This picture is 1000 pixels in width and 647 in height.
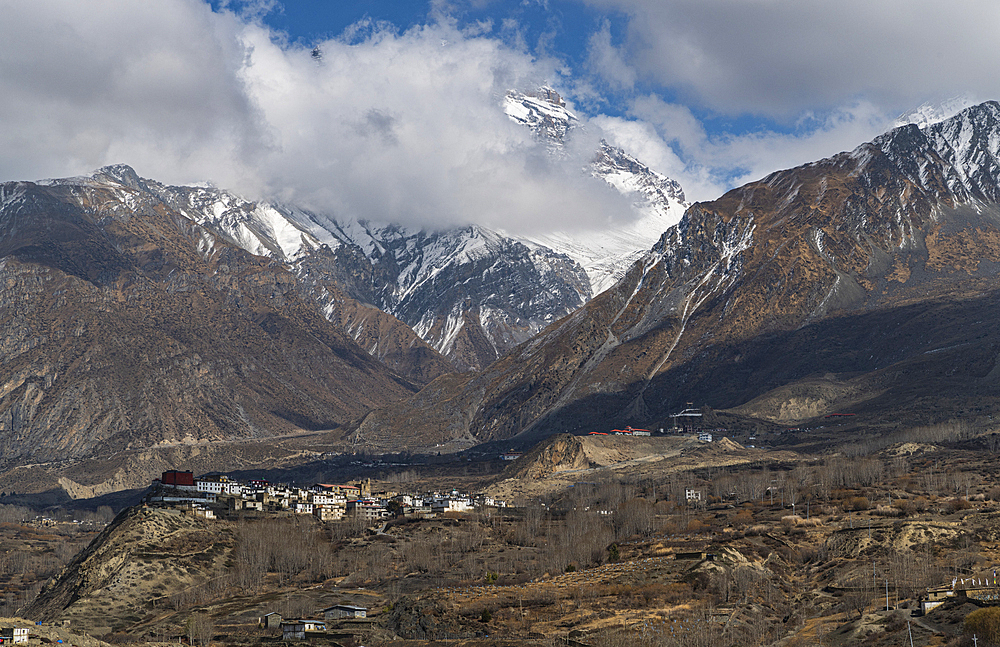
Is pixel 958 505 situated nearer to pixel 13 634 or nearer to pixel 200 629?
pixel 200 629

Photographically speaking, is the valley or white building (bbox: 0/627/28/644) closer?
white building (bbox: 0/627/28/644)

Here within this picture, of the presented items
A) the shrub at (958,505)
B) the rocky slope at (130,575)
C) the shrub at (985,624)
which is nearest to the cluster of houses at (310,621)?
the rocky slope at (130,575)

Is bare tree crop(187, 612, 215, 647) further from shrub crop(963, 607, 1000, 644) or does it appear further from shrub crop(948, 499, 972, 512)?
shrub crop(948, 499, 972, 512)

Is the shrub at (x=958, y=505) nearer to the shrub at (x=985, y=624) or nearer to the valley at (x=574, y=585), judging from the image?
the valley at (x=574, y=585)

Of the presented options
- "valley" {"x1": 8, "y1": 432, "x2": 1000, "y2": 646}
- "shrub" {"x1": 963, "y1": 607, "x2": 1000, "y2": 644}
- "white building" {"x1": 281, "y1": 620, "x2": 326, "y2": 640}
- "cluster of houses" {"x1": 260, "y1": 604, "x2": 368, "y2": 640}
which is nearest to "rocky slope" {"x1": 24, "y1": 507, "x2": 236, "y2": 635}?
"valley" {"x1": 8, "y1": 432, "x2": 1000, "y2": 646}

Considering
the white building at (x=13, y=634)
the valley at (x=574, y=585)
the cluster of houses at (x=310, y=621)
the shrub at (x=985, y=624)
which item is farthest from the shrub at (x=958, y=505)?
the white building at (x=13, y=634)

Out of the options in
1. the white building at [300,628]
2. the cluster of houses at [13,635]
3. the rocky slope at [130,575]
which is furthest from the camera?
the rocky slope at [130,575]

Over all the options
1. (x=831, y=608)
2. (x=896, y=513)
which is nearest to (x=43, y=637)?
(x=831, y=608)

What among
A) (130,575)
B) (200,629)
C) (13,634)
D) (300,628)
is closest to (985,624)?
(300,628)

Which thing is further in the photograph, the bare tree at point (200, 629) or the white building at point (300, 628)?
the bare tree at point (200, 629)

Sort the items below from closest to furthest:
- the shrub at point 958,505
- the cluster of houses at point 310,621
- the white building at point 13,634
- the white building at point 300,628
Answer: the white building at point 13,634
the white building at point 300,628
the cluster of houses at point 310,621
the shrub at point 958,505

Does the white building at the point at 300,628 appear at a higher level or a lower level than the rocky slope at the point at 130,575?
lower

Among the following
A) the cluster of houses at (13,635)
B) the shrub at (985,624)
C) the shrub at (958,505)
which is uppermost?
the shrub at (958,505)
